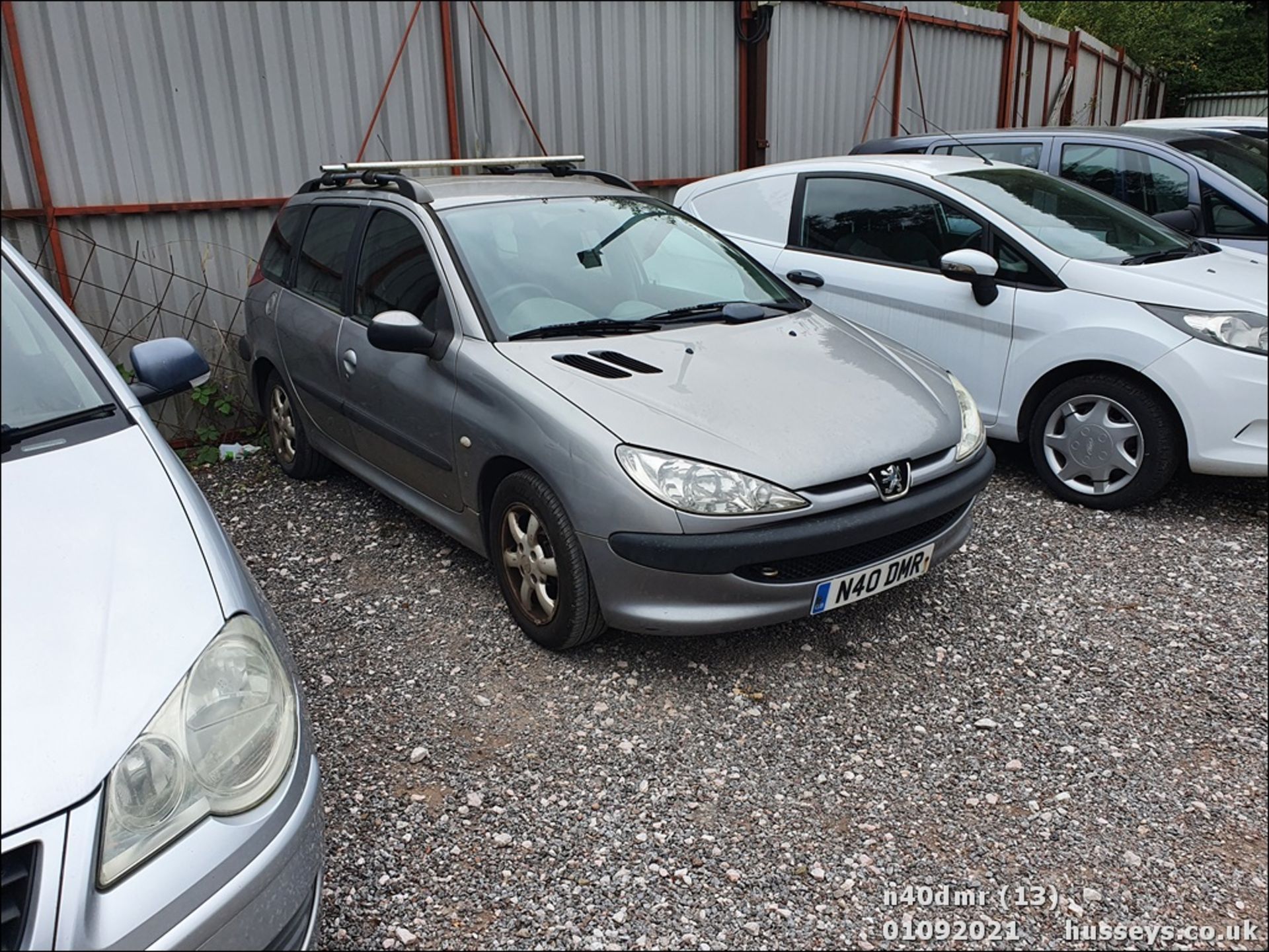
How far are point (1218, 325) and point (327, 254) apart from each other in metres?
3.63

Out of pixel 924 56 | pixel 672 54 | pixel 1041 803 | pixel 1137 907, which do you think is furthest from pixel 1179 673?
pixel 924 56

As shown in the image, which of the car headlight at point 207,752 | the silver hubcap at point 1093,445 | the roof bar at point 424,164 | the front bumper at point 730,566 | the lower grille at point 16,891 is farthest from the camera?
the roof bar at point 424,164

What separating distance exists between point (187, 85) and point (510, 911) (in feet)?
14.3

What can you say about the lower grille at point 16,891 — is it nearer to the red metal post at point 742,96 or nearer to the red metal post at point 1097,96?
the red metal post at point 742,96

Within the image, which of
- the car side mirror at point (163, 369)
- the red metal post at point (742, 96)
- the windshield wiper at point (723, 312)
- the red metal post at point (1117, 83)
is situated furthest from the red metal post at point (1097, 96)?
the car side mirror at point (163, 369)

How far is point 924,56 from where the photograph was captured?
1029 centimetres

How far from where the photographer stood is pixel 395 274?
13.0 feet

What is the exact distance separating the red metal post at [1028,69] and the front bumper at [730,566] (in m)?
11.2

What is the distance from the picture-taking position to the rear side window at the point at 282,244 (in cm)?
479

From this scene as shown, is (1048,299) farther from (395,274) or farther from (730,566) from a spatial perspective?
(395,274)

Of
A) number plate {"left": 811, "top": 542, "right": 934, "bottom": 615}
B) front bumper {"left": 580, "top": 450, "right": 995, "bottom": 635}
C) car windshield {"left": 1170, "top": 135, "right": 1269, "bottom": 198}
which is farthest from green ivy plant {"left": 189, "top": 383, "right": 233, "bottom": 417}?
car windshield {"left": 1170, "top": 135, "right": 1269, "bottom": 198}

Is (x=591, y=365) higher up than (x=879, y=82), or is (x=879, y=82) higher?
(x=879, y=82)

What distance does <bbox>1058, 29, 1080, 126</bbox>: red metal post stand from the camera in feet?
44.0

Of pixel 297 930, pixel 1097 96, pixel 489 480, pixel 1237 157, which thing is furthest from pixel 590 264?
pixel 1097 96
